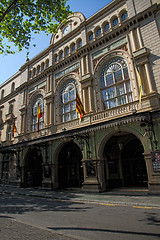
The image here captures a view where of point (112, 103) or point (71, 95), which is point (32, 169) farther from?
point (112, 103)

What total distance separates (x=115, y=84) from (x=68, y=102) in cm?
608

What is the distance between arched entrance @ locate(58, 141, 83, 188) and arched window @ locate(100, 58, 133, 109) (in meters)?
6.78

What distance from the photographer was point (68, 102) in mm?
19156

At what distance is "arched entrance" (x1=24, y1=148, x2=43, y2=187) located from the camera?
2098 cm

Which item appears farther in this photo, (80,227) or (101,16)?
(101,16)

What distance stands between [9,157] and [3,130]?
20.0 ft

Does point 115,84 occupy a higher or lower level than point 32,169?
higher

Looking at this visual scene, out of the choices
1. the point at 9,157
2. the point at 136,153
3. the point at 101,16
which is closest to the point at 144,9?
the point at 101,16

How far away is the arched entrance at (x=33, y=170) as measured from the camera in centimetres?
2098

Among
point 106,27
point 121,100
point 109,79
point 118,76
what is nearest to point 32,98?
point 109,79

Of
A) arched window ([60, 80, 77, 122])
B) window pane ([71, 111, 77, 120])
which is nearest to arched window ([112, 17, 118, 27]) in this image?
arched window ([60, 80, 77, 122])

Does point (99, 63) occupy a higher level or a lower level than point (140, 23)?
lower

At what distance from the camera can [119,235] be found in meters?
4.83

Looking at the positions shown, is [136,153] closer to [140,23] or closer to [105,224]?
[105,224]
